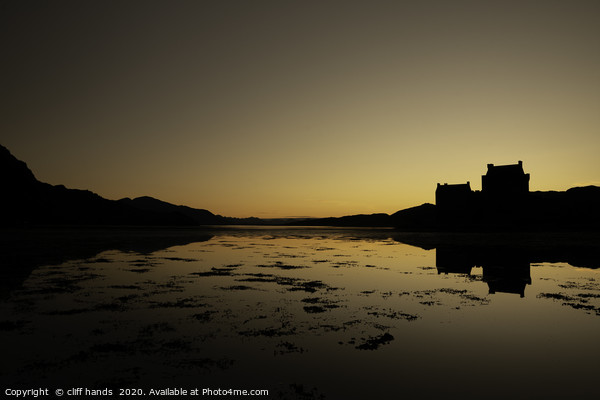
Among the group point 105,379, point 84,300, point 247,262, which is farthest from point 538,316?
point 247,262

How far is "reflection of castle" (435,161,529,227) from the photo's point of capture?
104m

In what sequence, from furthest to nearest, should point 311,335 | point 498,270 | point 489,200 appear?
point 489,200, point 498,270, point 311,335

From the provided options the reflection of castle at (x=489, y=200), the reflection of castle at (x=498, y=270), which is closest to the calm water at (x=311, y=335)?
the reflection of castle at (x=498, y=270)

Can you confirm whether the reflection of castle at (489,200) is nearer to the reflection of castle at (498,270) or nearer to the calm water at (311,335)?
the reflection of castle at (498,270)

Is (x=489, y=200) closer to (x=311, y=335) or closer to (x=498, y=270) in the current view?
(x=498, y=270)

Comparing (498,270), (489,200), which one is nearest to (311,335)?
(498,270)

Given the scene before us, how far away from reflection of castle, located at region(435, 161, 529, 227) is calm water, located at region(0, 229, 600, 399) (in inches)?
3528

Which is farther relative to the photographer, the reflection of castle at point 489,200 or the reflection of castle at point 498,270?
the reflection of castle at point 489,200

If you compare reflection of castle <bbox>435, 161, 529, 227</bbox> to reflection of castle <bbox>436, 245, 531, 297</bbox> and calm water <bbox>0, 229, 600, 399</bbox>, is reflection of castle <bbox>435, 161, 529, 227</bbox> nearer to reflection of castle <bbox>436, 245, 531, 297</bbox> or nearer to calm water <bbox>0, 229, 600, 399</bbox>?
reflection of castle <bbox>436, 245, 531, 297</bbox>

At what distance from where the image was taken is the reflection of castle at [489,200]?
103500mm

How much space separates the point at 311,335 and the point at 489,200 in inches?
4349

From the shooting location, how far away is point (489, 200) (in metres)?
108

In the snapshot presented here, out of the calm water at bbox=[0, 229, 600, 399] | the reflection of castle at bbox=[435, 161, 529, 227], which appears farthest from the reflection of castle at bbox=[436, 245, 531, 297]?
the reflection of castle at bbox=[435, 161, 529, 227]

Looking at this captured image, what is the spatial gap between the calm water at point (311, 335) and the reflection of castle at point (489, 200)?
89.6 meters
